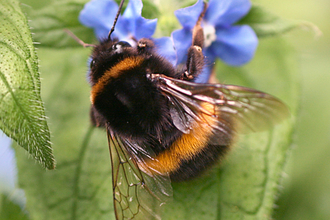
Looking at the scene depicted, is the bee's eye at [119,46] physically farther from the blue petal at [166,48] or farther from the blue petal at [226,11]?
the blue petal at [226,11]

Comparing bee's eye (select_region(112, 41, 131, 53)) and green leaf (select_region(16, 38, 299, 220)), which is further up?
bee's eye (select_region(112, 41, 131, 53))

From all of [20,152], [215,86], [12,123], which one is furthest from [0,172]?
[215,86]

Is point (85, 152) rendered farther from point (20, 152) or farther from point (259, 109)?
point (259, 109)

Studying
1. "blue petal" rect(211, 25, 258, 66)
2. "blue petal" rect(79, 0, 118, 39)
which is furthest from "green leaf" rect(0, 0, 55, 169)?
"blue petal" rect(211, 25, 258, 66)

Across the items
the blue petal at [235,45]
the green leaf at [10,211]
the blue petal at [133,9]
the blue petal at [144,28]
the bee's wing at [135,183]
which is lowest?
the green leaf at [10,211]

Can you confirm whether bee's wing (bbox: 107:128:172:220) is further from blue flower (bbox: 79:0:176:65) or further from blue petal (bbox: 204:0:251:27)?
blue petal (bbox: 204:0:251:27)

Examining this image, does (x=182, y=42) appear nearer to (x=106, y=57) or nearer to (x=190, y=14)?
(x=190, y=14)

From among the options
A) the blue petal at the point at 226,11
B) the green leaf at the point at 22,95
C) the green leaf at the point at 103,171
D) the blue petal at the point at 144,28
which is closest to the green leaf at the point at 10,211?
the green leaf at the point at 103,171

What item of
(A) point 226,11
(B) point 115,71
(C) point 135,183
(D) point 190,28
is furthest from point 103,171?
(A) point 226,11
